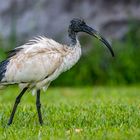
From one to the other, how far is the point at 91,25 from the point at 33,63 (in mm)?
8642

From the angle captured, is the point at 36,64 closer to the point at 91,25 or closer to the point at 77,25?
the point at 77,25

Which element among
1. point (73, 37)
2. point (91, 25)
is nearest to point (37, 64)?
point (73, 37)

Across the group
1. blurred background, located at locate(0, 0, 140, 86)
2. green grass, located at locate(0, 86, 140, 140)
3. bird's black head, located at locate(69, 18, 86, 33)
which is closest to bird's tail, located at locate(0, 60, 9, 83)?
green grass, located at locate(0, 86, 140, 140)

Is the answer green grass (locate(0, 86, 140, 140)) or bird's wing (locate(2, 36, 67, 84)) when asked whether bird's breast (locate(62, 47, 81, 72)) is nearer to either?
bird's wing (locate(2, 36, 67, 84))

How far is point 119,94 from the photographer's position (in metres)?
13.2

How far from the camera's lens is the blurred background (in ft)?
51.9

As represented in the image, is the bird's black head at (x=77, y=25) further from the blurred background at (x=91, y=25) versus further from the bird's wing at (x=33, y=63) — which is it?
the blurred background at (x=91, y=25)

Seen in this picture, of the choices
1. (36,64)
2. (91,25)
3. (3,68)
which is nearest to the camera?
(36,64)

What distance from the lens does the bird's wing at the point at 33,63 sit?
7.62m

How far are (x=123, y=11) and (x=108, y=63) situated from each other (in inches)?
57.6

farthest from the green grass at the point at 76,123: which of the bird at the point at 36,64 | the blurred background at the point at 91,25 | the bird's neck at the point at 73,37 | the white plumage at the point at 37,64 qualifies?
the blurred background at the point at 91,25

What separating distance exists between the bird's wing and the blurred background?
774 cm

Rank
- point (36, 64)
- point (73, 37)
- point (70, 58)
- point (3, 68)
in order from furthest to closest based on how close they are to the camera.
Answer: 1. point (73, 37)
2. point (70, 58)
3. point (3, 68)
4. point (36, 64)

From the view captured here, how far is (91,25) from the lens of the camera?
16.2 metres
